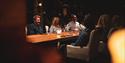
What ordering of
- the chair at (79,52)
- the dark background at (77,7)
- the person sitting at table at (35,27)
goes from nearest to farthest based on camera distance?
the chair at (79,52) < the person sitting at table at (35,27) < the dark background at (77,7)

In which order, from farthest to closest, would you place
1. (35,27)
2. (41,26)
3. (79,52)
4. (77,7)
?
(77,7), (41,26), (35,27), (79,52)

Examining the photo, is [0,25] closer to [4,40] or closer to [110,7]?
[4,40]

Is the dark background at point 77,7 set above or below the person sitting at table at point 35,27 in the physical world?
above

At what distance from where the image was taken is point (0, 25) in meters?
1.02

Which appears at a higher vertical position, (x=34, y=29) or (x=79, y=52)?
(x=34, y=29)

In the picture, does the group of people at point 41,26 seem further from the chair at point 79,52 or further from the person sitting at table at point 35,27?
the chair at point 79,52

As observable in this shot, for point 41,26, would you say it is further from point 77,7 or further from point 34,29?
point 77,7

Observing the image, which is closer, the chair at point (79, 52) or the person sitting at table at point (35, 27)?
the chair at point (79, 52)

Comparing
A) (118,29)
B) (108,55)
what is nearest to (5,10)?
(118,29)

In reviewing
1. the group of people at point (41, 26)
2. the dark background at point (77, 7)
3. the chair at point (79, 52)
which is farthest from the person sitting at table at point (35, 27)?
the dark background at point (77, 7)

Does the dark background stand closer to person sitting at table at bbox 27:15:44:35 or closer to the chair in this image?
person sitting at table at bbox 27:15:44:35

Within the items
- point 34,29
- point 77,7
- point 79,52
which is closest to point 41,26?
point 34,29

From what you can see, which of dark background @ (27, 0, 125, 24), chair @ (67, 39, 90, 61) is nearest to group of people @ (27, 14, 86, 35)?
chair @ (67, 39, 90, 61)

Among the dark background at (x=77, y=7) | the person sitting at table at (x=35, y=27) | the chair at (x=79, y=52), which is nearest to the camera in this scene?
the chair at (x=79, y=52)
